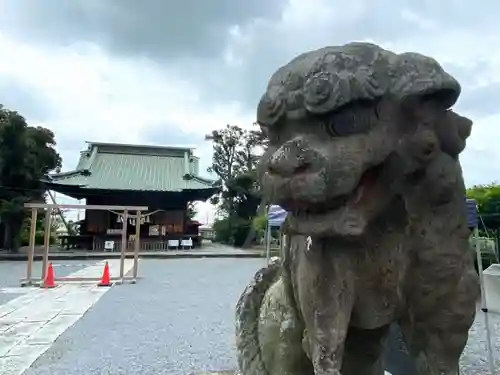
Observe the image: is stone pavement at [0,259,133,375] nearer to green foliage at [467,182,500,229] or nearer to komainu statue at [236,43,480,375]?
komainu statue at [236,43,480,375]

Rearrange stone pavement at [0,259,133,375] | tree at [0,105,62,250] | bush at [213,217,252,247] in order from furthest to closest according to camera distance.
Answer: bush at [213,217,252,247], tree at [0,105,62,250], stone pavement at [0,259,133,375]

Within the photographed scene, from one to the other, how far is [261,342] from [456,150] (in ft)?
2.18

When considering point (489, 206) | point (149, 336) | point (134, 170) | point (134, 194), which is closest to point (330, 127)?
point (149, 336)

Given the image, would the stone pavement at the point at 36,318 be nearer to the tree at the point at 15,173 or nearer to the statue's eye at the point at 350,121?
the statue's eye at the point at 350,121

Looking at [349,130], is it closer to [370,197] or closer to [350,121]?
[350,121]

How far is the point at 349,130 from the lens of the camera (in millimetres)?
824

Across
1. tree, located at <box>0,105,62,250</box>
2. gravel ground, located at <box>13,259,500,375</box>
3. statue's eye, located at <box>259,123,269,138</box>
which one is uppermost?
tree, located at <box>0,105,62,250</box>

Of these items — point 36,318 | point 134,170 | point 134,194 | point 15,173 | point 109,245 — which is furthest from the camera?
point 134,170

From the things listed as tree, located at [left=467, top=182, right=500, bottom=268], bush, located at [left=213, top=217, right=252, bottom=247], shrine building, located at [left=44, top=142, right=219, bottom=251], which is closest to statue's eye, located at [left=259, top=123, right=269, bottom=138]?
tree, located at [left=467, top=182, right=500, bottom=268]

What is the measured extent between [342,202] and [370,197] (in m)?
0.07

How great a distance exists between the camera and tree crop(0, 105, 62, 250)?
58.9ft

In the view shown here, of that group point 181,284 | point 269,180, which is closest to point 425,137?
point 269,180

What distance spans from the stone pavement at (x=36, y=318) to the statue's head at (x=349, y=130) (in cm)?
358

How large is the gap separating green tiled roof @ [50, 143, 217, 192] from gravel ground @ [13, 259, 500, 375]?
13489 millimetres
